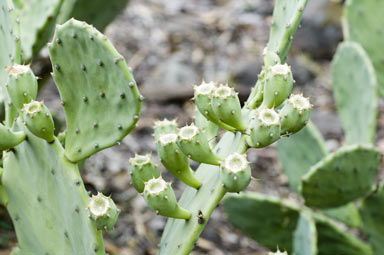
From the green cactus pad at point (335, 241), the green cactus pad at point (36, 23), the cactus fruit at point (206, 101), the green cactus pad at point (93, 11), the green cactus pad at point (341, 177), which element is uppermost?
the cactus fruit at point (206, 101)

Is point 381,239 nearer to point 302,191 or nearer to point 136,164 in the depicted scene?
point 302,191

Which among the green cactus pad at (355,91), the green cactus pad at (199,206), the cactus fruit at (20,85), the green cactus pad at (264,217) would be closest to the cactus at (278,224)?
the green cactus pad at (264,217)

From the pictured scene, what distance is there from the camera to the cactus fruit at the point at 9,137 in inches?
47.0

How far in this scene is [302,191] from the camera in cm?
197

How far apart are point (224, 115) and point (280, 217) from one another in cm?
117

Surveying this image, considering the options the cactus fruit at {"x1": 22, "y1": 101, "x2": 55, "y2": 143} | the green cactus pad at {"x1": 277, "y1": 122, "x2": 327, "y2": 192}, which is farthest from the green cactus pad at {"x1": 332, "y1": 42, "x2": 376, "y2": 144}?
the cactus fruit at {"x1": 22, "y1": 101, "x2": 55, "y2": 143}

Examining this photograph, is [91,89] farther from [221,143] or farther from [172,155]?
[221,143]

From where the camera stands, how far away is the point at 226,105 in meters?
1.11

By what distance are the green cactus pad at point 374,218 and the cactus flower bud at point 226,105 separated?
3.73ft

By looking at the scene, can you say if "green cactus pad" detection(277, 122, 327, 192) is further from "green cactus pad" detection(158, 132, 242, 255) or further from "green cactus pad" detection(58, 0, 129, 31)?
"green cactus pad" detection(158, 132, 242, 255)

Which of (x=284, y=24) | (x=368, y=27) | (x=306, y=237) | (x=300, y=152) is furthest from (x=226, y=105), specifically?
(x=368, y=27)

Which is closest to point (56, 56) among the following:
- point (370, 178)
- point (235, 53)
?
point (370, 178)

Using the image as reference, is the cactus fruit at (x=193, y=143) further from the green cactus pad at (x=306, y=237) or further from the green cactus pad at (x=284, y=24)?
the green cactus pad at (x=306, y=237)

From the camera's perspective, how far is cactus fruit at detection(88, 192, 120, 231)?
3.61ft
